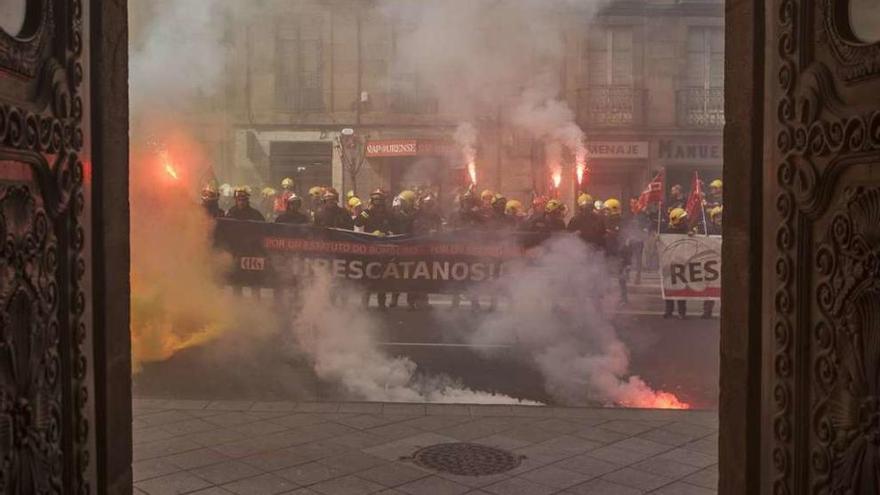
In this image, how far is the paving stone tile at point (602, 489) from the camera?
4645 mm

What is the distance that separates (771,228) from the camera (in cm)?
287

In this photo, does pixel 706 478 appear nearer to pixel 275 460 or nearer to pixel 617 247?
pixel 275 460

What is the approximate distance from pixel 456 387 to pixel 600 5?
13090mm

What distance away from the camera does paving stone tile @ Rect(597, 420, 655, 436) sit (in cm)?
597

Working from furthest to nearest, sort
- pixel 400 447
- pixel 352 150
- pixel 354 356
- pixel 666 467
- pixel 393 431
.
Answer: pixel 352 150
pixel 354 356
pixel 393 431
pixel 400 447
pixel 666 467

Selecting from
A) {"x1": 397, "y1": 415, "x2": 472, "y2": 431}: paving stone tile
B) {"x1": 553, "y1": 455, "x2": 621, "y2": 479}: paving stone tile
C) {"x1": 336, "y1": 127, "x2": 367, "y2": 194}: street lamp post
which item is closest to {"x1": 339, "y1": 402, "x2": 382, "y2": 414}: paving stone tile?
{"x1": 397, "y1": 415, "x2": 472, "y2": 431}: paving stone tile

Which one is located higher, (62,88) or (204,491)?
(62,88)

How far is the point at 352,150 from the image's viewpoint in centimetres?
1962

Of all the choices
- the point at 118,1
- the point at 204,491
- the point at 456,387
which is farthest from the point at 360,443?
the point at 118,1

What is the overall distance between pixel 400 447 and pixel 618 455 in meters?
1.41

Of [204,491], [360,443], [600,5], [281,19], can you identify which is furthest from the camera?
[600,5]

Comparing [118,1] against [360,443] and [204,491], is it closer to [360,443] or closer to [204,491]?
[204,491]

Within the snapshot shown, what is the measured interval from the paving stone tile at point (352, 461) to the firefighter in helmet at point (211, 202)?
20.2ft

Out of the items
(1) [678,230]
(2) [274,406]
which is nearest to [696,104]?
(1) [678,230]
